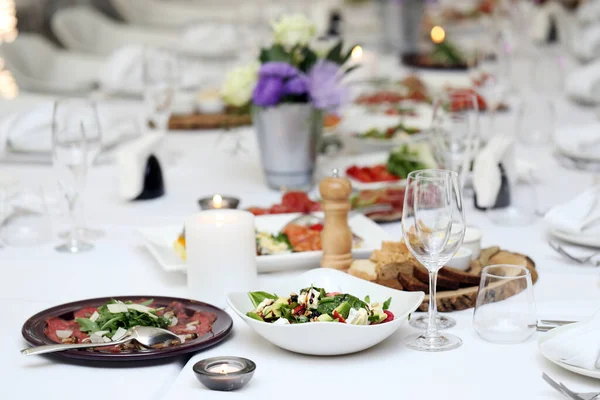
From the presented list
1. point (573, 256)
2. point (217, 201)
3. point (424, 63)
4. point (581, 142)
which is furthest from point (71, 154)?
point (424, 63)

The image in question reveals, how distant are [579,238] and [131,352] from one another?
82cm

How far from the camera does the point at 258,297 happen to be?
3.84 feet

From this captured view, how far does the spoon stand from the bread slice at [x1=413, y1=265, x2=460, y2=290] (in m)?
0.36

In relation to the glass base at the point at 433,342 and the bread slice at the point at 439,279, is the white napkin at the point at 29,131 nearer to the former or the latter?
the bread slice at the point at 439,279

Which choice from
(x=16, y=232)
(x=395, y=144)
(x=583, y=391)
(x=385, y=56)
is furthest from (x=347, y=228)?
(x=385, y=56)

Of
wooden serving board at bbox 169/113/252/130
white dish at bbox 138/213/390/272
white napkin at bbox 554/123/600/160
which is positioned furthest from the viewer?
wooden serving board at bbox 169/113/252/130

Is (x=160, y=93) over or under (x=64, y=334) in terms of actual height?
over

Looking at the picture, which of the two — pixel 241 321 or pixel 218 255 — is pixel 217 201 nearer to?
pixel 218 255

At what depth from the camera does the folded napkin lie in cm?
388

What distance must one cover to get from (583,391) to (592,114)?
84.6 inches

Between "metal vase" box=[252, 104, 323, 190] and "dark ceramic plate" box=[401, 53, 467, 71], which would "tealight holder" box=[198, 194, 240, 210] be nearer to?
"metal vase" box=[252, 104, 323, 190]

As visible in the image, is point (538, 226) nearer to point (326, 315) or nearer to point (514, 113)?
point (326, 315)

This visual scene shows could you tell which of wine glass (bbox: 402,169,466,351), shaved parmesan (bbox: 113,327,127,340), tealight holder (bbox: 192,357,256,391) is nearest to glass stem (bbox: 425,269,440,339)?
wine glass (bbox: 402,169,466,351)

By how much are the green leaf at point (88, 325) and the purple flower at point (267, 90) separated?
890mm
